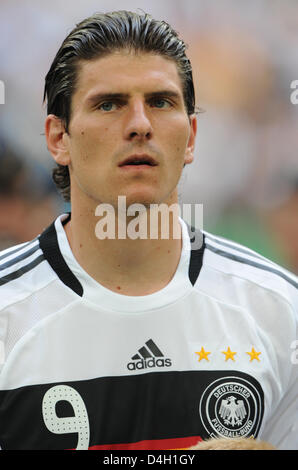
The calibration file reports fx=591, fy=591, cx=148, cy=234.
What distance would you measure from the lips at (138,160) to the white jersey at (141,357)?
52 cm

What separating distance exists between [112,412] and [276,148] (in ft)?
12.1

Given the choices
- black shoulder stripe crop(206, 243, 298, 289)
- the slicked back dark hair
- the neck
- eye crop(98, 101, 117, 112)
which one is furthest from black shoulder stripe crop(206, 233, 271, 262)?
eye crop(98, 101, 117, 112)

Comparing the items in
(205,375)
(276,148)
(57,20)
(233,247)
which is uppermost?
(57,20)

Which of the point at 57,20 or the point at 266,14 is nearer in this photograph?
the point at 57,20

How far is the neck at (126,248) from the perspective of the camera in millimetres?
2434

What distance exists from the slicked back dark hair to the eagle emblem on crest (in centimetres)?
125

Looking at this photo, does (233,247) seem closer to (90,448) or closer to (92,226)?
(92,226)

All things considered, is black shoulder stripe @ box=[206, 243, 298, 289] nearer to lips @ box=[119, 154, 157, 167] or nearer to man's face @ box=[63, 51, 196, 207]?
man's face @ box=[63, 51, 196, 207]

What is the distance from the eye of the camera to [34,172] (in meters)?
4.89

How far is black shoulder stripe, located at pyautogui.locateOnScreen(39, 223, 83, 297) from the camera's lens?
2.46 m

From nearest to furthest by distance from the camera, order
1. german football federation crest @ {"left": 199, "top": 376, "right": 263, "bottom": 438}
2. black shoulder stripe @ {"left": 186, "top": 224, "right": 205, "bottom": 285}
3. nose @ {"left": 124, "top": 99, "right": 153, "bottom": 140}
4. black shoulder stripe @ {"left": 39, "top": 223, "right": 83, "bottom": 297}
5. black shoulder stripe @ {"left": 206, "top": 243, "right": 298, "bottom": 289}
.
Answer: nose @ {"left": 124, "top": 99, "right": 153, "bottom": 140} → german football federation crest @ {"left": 199, "top": 376, "right": 263, "bottom": 438} → black shoulder stripe @ {"left": 39, "top": 223, "right": 83, "bottom": 297} → black shoulder stripe @ {"left": 186, "top": 224, "right": 205, "bottom": 285} → black shoulder stripe @ {"left": 206, "top": 243, "right": 298, "bottom": 289}

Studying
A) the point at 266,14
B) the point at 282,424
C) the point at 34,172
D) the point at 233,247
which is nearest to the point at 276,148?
the point at 266,14

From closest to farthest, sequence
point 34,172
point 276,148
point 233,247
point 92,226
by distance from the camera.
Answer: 1. point 92,226
2. point 233,247
3. point 34,172
4. point 276,148

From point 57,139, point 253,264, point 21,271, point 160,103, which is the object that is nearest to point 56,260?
point 21,271
